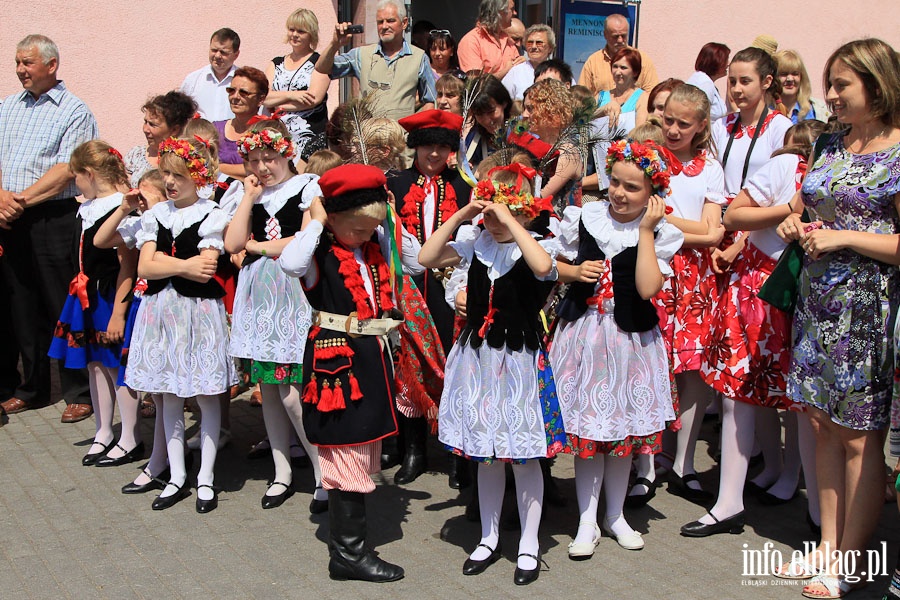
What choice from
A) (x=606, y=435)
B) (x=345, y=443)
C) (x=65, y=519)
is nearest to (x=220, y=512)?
(x=65, y=519)

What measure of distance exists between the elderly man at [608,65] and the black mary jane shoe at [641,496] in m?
4.68

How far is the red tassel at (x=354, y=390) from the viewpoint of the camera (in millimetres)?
4369

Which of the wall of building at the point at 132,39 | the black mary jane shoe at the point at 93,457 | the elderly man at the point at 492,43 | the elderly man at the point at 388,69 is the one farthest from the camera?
the elderly man at the point at 492,43

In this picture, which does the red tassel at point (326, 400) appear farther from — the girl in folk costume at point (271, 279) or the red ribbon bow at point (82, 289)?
the red ribbon bow at point (82, 289)

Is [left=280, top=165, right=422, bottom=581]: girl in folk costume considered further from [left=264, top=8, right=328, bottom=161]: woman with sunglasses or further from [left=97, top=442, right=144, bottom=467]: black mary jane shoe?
[left=264, top=8, right=328, bottom=161]: woman with sunglasses

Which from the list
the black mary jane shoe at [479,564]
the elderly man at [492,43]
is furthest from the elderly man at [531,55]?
the black mary jane shoe at [479,564]

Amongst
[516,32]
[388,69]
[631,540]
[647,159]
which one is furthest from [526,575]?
[516,32]

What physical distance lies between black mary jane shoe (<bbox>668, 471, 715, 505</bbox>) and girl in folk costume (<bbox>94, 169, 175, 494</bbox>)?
2.82 metres

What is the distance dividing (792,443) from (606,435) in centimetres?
148

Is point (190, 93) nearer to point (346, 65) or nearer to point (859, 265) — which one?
point (346, 65)

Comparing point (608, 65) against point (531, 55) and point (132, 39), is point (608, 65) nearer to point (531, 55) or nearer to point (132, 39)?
point (531, 55)

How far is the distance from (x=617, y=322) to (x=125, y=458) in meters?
3.22

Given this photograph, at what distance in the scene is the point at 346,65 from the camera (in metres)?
7.96

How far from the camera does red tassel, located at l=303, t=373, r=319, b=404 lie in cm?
441
